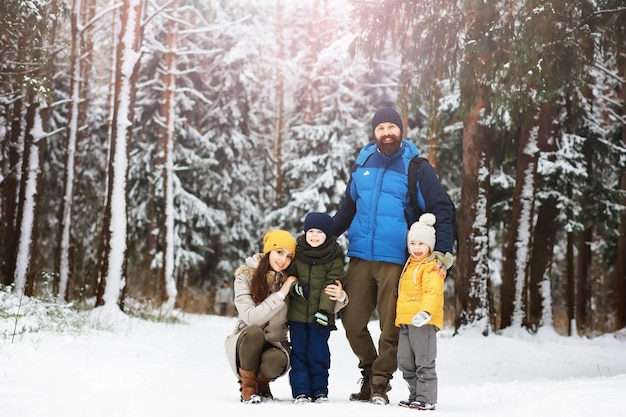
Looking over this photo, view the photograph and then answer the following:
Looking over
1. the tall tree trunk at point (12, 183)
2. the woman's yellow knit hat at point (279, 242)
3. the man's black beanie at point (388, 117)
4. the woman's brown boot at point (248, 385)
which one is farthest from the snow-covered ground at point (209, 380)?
the tall tree trunk at point (12, 183)

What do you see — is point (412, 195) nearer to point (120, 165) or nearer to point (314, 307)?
point (314, 307)

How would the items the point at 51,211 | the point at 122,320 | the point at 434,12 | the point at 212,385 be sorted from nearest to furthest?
the point at 212,385, the point at 434,12, the point at 122,320, the point at 51,211

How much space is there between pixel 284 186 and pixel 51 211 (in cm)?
960

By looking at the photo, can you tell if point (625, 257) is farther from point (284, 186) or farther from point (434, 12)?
point (284, 186)

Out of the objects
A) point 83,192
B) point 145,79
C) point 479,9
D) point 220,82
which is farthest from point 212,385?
point 83,192

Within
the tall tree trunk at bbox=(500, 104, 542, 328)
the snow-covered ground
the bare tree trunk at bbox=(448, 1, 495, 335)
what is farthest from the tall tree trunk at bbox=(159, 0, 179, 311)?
the tall tree trunk at bbox=(500, 104, 542, 328)

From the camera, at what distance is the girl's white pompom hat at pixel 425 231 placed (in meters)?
4.60

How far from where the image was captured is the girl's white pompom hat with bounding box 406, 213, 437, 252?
15.1ft

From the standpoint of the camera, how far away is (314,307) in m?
4.70

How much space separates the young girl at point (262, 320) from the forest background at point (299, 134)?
223 centimetres

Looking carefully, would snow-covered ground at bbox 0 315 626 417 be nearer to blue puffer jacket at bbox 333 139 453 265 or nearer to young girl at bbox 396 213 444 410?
young girl at bbox 396 213 444 410

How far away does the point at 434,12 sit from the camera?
29.7 ft

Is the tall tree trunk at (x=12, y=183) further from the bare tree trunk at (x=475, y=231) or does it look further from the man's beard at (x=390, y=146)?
the man's beard at (x=390, y=146)

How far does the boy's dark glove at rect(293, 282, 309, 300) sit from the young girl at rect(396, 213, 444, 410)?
71 centimetres
